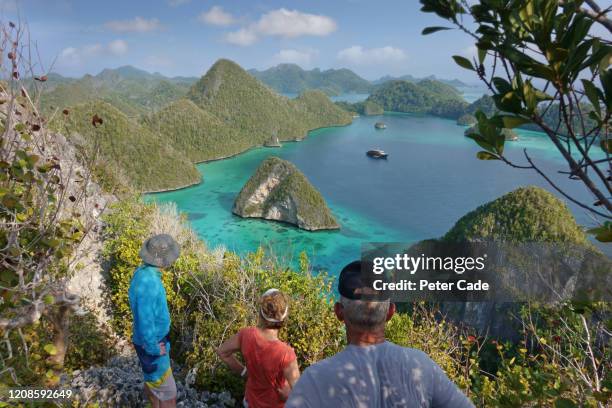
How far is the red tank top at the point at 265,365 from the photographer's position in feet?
8.26

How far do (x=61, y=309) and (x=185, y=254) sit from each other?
3940 mm

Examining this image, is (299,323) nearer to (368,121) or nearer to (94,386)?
(94,386)

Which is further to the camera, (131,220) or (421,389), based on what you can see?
(131,220)

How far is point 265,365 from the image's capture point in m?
2.53

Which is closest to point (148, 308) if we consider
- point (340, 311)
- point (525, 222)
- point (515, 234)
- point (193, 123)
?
point (340, 311)

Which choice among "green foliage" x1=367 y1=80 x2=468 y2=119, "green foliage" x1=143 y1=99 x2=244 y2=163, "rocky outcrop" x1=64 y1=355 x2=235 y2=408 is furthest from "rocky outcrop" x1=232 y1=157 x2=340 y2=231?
"green foliage" x1=367 y1=80 x2=468 y2=119

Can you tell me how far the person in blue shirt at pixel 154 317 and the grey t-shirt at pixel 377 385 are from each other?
2.14 metres

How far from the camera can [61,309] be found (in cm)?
327

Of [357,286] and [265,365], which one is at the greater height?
[357,286]

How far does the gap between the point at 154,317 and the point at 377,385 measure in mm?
2354

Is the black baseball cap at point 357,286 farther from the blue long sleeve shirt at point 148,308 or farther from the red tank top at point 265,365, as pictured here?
the blue long sleeve shirt at point 148,308

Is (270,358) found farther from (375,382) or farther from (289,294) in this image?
(289,294)

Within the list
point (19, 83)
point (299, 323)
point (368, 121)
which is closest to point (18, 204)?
point (19, 83)

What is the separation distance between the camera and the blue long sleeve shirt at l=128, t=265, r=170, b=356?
10.6ft
